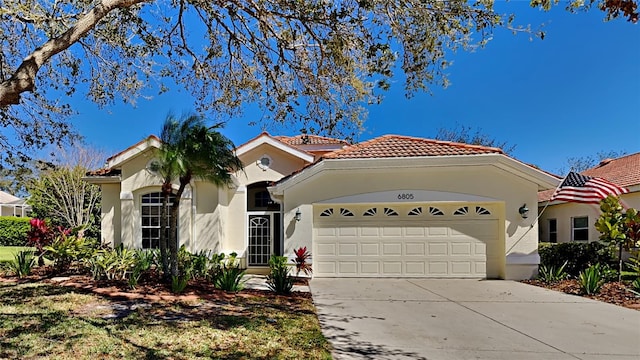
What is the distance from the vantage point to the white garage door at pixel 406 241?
1317cm

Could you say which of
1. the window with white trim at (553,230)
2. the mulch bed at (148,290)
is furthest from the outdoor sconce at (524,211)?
the window with white trim at (553,230)

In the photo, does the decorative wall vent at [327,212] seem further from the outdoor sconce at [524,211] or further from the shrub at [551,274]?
the shrub at [551,274]

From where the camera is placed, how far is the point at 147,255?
40.9ft

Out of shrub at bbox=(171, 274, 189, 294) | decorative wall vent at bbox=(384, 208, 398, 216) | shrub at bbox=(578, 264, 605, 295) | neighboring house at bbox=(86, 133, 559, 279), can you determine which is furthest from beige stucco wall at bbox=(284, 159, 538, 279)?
shrub at bbox=(171, 274, 189, 294)

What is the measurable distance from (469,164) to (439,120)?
808 inches

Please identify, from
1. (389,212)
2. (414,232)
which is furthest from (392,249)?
(389,212)

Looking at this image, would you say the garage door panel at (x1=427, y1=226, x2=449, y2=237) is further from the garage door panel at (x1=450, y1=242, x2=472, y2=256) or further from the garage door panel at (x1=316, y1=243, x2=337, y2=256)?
the garage door panel at (x1=316, y1=243, x2=337, y2=256)

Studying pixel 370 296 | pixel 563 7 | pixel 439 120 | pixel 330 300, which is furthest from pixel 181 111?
pixel 439 120

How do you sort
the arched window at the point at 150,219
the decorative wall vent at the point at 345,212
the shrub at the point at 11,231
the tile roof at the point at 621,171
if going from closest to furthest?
1. the decorative wall vent at the point at 345,212
2. the arched window at the point at 150,219
3. the tile roof at the point at 621,171
4. the shrub at the point at 11,231

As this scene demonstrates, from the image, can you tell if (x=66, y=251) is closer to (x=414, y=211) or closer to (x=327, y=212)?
(x=327, y=212)

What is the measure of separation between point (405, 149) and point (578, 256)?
6818mm

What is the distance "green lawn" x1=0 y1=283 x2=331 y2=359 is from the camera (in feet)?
17.9

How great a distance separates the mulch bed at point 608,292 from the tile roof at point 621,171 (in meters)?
5.98

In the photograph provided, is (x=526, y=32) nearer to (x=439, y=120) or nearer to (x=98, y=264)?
(x=98, y=264)
